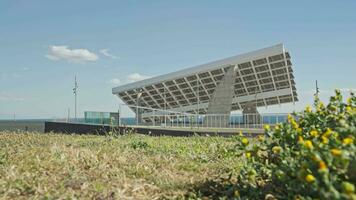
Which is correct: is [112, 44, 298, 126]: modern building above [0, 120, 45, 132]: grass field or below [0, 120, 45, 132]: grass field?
above

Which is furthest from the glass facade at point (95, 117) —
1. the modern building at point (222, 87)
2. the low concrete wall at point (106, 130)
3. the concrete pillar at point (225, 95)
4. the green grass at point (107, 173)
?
the green grass at point (107, 173)

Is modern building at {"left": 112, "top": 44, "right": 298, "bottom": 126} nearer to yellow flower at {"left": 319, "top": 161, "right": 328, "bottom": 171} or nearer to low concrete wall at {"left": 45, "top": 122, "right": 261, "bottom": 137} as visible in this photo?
low concrete wall at {"left": 45, "top": 122, "right": 261, "bottom": 137}

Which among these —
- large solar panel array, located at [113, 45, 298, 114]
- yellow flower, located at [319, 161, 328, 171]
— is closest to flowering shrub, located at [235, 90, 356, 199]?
yellow flower, located at [319, 161, 328, 171]

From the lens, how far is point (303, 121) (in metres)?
3.66

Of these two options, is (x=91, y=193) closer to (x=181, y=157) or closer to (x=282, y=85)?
(x=181, y=157)

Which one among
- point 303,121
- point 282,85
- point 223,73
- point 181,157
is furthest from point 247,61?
point 303,121

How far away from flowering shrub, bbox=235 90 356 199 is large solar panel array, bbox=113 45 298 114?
25138mm

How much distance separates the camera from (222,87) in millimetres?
30078

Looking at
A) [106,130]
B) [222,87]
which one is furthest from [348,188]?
[222,87]

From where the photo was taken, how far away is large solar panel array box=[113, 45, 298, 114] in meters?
31.0

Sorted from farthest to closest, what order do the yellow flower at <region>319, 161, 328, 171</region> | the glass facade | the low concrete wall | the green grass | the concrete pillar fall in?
the concrete pillar
the glass facade
the low concrete wall
the green grass
the yellow flower at <region>319, 161, 328, 171</region>

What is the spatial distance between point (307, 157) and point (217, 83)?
32.3 metres

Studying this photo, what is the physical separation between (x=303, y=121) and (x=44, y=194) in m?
2.71

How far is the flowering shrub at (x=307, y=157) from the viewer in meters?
2.25
